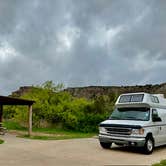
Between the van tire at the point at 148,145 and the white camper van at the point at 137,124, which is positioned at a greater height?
the white camper van at the point at 137,124

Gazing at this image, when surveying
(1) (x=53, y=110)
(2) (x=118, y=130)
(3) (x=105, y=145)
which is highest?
(1) (x=53, y=110)

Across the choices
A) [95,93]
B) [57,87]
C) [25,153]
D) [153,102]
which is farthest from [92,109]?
[95,93]

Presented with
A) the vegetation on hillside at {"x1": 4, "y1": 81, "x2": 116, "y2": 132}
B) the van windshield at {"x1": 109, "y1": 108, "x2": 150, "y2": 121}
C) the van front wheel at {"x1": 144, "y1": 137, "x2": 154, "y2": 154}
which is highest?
the vegetation on hillside at {"x1": 4, "y1": 81, "x2": 116, "y2": 132}

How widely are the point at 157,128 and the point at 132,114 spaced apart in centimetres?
125

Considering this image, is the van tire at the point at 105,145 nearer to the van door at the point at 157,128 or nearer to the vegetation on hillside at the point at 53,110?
the van door at the point at 157,128

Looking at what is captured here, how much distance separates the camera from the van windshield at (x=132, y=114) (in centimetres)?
1498

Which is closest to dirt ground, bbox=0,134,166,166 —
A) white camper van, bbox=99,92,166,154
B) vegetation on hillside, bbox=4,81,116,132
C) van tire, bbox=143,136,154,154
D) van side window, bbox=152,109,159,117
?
van tire, bbox=143,136,154,154

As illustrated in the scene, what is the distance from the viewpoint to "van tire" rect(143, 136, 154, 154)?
14.1 metres

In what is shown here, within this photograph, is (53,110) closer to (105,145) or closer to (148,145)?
(105,145)

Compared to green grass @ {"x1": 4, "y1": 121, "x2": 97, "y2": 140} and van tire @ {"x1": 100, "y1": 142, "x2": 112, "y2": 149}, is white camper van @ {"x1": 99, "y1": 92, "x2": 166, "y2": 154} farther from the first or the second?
green grass @ {"x1": 4, "y1": 121, "x2": 97, "y2": 140}

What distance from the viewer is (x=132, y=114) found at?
15312 millimetres

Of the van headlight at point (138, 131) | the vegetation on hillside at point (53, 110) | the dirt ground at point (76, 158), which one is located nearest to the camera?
the dirt ground at point (76, 158)

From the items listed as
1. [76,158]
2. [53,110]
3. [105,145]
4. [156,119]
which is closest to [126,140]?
[105,145]

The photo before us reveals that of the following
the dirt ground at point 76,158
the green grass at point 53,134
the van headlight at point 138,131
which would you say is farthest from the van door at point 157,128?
the green grass at point 53,134
